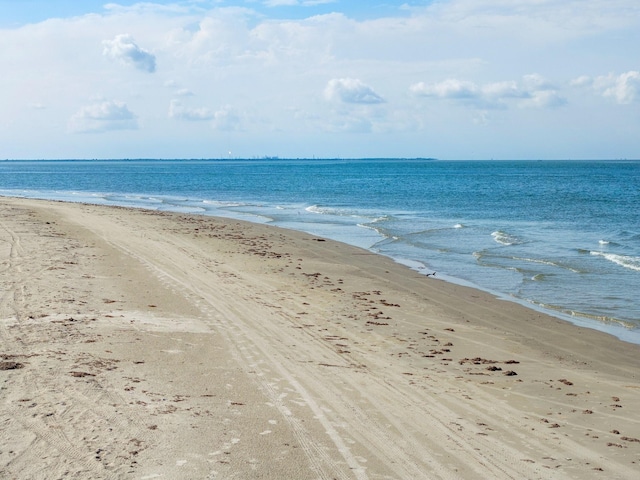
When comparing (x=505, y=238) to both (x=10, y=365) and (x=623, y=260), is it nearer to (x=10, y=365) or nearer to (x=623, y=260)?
(x=623, y=260)

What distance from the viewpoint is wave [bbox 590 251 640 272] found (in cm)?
2083

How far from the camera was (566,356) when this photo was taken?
36.6 feet

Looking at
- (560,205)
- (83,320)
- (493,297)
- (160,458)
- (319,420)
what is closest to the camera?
(160,458)

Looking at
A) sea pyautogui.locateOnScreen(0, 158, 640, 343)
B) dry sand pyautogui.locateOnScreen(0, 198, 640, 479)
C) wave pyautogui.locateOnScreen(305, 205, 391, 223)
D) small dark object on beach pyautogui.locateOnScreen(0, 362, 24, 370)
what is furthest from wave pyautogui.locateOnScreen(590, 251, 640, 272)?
small dark object on beach pyautogui.locateOnScreen(0, 362, 24, 370)

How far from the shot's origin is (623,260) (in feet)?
71.8

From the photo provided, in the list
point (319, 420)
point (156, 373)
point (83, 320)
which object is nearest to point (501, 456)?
point (319, 420)

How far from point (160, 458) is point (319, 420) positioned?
1.82 meters

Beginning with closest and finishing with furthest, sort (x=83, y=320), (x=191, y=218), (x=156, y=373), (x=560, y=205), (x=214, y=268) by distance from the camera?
(x=156, y=373), (x=83, y=320), (x=214, y=268), (x=191, y=218), (x=560, y=205)

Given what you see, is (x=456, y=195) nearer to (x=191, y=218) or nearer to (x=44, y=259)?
(x=191, y=218)

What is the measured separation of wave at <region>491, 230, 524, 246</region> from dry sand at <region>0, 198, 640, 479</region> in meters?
11.3

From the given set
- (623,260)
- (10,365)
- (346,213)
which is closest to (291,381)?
(10,365)

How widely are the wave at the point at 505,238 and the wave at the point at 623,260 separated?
369 centimetres

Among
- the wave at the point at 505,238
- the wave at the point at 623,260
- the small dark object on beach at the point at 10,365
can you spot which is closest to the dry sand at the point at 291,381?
the small dark object on beach at the point at 10,365

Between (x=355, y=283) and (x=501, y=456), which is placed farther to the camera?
(x=355, y=283)
